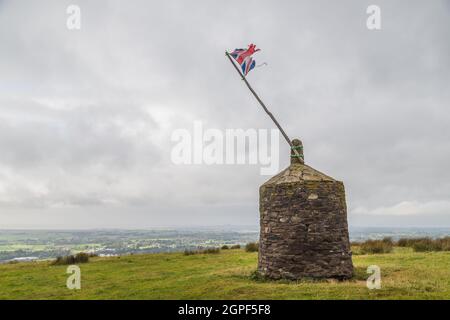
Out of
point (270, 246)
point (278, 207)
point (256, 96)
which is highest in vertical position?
point (256, 96)

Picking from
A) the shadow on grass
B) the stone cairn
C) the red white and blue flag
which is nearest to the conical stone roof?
the stone cairn

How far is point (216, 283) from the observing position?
13.7 meters

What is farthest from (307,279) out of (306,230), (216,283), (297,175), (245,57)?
(245,57)

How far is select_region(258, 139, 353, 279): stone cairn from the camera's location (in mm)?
14227

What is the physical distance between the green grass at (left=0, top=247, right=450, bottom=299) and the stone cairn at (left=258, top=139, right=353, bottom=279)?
557 millimetres

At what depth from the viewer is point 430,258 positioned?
61.8 feet

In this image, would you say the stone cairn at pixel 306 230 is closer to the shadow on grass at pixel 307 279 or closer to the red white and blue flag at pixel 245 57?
the shadow on grass at pixel 307 279

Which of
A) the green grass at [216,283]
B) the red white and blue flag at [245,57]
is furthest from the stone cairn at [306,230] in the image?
the red white and blue flag at [245,57]

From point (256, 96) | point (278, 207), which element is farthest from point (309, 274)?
point (256, 96)

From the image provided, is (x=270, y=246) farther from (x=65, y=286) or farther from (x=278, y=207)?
(x=65, y=286)

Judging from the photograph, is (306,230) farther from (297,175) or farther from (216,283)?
(216,283)

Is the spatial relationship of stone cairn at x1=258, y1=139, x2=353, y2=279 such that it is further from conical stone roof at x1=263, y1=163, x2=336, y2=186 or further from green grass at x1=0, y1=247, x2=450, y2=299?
green grass at x1=0, y1=247, x2=450, y2=299

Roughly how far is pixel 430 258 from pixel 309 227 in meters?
8.34
